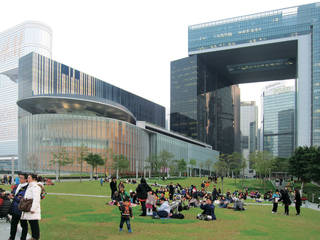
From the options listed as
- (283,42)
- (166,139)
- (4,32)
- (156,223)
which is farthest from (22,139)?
(4,32)

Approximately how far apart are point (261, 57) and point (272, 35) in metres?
14.6

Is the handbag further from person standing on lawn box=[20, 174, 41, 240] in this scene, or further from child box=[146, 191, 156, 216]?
child box=[146, 191, 156, 216]

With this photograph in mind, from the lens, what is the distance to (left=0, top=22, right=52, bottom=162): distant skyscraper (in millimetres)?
177750

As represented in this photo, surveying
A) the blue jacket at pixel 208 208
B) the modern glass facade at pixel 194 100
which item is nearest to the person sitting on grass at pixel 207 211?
the blue jacket at pixel 208 208

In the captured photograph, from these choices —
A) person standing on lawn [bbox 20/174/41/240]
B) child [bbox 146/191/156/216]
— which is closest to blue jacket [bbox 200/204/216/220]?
child [bbox 146/191/156/216]

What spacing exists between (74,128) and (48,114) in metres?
7.60

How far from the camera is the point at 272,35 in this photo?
5344 inches

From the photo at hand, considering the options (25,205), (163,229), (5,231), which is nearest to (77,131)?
(5,231)

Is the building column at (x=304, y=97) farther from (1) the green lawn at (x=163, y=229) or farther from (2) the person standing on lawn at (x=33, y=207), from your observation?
(2) the person standing on lawn at (x=33, y=207)

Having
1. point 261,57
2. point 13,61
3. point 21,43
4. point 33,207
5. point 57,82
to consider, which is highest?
point 21,43

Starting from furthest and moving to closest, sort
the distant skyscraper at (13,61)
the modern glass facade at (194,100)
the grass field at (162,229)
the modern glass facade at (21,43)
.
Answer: the modern glass facade at (21,43)
the distant skyscraper at (13,61)
the modern glass facade at (194,100)
the grass field at (162,229)

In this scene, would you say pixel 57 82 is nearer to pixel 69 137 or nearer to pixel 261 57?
pixel 69 137

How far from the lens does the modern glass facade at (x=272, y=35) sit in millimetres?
111938

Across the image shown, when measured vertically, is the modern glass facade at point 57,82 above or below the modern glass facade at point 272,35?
below
